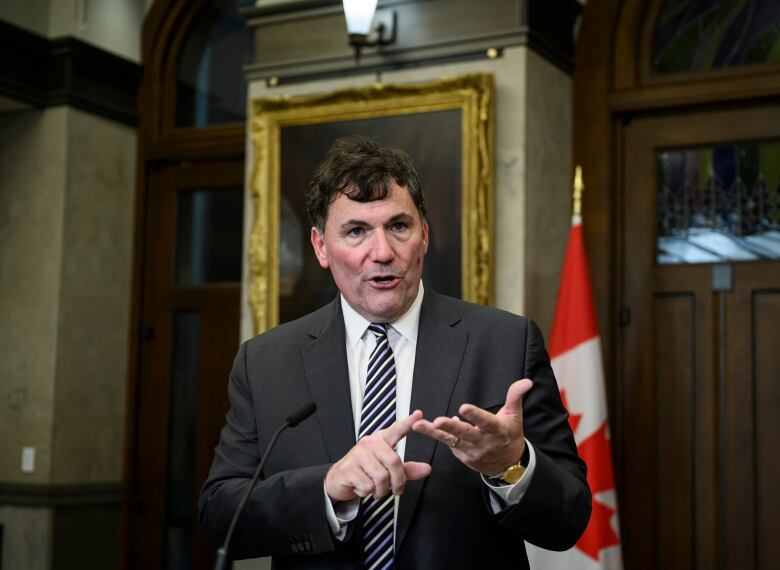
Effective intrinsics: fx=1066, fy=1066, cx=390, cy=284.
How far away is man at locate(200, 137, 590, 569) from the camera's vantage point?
6.18 feet

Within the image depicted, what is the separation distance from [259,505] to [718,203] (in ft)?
9.92

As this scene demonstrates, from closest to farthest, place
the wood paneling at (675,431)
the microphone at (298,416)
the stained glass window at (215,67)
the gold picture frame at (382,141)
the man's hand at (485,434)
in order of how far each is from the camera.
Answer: the man's hand at (485,434), the microphone at (298,416), the gold picture frame at (382,141), the wood paneling at (675,431), the stained glass window at (215,67)

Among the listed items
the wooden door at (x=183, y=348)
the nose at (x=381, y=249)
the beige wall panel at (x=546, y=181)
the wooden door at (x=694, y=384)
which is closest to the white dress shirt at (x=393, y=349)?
the nose at (x=381, y=249)

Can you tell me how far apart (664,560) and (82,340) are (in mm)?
3217

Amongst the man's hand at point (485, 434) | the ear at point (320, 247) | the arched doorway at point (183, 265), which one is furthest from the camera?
the arched doorway at point (183, 265)

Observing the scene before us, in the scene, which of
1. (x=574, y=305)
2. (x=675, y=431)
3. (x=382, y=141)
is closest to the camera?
→ (x=574, y=305)

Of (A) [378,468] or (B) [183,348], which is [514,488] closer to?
(A) [378,468]

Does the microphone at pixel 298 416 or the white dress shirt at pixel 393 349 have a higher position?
the white dress shirt at pixel 393 349

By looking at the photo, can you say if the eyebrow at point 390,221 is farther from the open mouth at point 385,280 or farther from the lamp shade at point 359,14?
the lamp shade at point 359,14

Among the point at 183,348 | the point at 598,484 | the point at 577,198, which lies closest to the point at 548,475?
the point at 598,484

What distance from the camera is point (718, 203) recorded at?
4.42m

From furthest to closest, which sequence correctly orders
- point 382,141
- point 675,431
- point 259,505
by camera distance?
point 382,141 < point 675,431 < point 259,505

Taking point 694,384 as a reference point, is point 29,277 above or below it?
above

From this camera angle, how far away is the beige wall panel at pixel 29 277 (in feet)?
18.4
